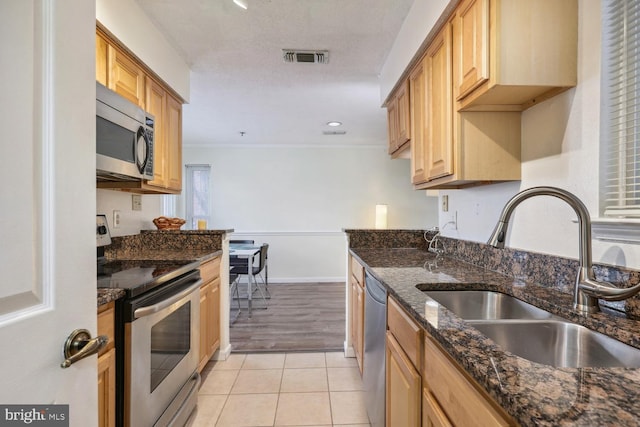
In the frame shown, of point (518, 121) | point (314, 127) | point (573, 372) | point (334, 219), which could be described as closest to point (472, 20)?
point (518, 121)

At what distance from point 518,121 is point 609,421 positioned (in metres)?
1.38

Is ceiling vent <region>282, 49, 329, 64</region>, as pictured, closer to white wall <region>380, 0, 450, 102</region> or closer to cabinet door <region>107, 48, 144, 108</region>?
white wall <region>380, 0, 450, 102</region>

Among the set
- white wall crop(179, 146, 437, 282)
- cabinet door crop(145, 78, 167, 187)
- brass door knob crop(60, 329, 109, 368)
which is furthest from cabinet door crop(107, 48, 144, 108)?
white wall crop(179, 146, 437, 282)

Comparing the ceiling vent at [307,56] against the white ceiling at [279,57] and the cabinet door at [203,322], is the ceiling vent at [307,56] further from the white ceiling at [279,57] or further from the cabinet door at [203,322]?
the cabinet door at [203,322]

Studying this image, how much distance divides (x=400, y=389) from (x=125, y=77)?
2.28 metres

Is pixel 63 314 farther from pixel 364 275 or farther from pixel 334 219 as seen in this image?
pixel 334 219

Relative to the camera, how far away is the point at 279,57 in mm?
2533

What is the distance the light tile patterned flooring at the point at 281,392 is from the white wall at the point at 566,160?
4.67 ft

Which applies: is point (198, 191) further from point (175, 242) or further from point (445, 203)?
point (445, 203)

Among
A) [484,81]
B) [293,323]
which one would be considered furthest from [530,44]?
[293,323]

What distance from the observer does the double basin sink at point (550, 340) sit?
84 cm

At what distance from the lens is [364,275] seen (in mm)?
2023

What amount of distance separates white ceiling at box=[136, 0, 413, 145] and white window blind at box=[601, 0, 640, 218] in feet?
3.79

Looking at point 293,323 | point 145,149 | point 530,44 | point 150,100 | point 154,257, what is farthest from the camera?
point 293,323
